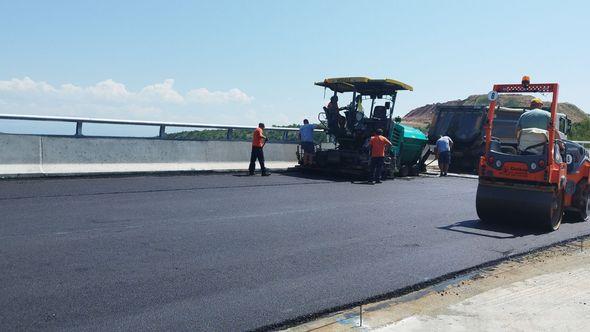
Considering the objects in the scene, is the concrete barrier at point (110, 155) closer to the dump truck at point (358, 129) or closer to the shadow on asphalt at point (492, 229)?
the dump truck at point (358, 129)

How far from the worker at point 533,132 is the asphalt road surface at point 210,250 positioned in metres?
1.27

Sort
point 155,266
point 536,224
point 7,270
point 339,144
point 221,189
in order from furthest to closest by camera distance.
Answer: point 339,144 → point 221,189 → point 536,224 → point 155,266 → point 7,270

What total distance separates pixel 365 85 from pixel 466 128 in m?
6.15

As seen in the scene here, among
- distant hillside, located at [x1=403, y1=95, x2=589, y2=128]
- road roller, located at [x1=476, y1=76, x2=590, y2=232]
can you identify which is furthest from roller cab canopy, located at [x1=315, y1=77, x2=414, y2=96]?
distant hillside, located at [x1=403, y1=95, x2=589, y2=128]

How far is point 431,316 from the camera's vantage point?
16.1 ft

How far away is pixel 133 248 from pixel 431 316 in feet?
11.0

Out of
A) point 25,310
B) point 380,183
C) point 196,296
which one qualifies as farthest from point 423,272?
point 380,183

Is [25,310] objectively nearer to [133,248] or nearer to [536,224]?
[133,248]

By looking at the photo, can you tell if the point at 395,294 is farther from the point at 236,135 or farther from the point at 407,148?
the point at 407,148

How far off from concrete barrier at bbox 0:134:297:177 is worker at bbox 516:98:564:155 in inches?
326

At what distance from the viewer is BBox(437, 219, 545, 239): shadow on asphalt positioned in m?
8.72

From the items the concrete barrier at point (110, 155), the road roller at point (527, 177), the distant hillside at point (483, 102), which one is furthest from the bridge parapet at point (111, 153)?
the distant hillside at point (483, 102)

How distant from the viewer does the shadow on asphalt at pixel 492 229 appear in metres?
8.72

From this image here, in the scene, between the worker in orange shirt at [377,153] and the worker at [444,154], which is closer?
the worker in orange shirt at [377,153]
